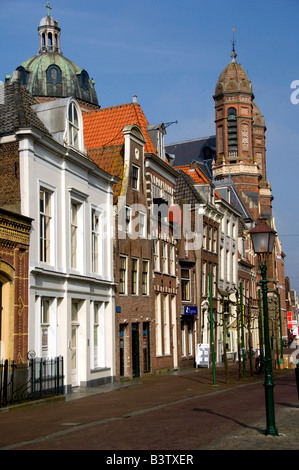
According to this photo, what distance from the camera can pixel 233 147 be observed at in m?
102

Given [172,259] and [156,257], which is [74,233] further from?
[172,259]

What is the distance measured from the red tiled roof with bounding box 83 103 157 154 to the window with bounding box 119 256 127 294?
6.44 m

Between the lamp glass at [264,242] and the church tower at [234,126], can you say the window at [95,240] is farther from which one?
the church tower at [234,126]

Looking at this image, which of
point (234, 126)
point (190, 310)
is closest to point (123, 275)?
point (190, 310)

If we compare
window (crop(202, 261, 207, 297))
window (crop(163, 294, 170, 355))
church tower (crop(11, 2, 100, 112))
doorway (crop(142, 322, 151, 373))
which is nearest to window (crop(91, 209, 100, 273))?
doorway (crop(142, 322, 151, 373))

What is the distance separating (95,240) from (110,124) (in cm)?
978

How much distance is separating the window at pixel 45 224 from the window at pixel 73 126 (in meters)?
3.26

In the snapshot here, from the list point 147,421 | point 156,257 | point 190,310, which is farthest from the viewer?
point 190,310

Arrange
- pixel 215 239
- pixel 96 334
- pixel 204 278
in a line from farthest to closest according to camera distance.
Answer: pixel 215 239 → pixel 204 278 → pixel 96 334

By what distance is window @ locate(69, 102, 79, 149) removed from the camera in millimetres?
26250

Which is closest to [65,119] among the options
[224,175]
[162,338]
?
[162,338]

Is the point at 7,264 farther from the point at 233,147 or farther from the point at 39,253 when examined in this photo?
the point at 233,147

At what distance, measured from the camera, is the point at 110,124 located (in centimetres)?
3612
